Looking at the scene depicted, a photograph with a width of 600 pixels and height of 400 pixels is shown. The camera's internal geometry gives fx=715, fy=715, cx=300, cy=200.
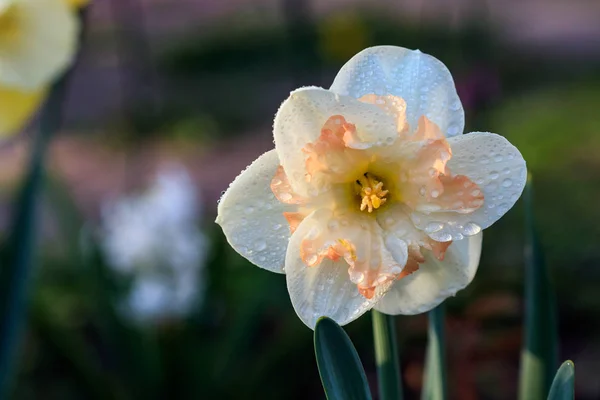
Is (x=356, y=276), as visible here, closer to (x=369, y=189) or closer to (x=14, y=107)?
(x=369, y=189)

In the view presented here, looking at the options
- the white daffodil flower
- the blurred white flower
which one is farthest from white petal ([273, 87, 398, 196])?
the blurred white flower

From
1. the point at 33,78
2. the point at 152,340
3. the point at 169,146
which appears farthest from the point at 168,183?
the point at 169,146

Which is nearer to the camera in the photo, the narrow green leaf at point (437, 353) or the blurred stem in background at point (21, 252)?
the narrow green leaf at point (437, 353)

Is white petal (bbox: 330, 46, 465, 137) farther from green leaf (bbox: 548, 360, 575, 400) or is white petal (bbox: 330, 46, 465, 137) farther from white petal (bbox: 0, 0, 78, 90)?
white petal (bbox: 0, 0, 78, 90)

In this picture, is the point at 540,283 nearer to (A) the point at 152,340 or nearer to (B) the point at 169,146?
(A) the point at 152,340

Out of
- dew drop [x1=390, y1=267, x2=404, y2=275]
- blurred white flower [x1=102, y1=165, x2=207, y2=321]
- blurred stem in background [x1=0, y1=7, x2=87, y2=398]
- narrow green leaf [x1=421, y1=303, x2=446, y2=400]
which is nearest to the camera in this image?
dew drop [x1=390, y1=267, x2=404, y2=275]

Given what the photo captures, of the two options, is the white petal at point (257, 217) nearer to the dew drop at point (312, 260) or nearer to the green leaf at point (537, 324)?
the dew drop at point (312, 260)

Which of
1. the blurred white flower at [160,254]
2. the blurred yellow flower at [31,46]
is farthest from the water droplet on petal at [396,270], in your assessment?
the blurred white flower at [160,254]

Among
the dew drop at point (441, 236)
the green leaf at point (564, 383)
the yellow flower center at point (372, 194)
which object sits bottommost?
the green leaf at point (564, 383)
